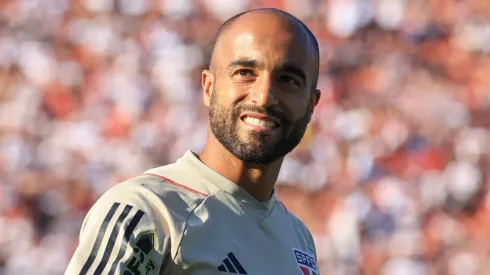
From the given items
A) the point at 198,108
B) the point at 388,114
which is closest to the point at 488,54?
the point at 388,114

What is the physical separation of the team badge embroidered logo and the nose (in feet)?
1.57

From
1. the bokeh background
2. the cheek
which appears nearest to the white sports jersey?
the cheek

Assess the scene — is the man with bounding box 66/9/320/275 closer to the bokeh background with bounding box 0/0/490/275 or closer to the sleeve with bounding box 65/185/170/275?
the sleeve with bounding box 65/185/170/275

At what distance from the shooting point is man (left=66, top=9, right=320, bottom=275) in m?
2.03

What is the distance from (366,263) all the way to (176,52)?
2.87 m

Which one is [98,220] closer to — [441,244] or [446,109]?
[441,244]

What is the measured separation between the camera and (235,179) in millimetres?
2393

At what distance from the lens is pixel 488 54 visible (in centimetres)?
890

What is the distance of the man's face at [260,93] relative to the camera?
228cm

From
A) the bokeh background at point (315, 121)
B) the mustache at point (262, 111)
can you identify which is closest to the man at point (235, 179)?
the mustache at point (262, 111)

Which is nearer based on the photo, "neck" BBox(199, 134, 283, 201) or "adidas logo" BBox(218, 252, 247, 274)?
"adidas logo" BBox(218, 252, 247, 274)

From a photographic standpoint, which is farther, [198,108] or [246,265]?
[198,108]

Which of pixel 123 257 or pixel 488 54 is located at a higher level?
pixel 488 54

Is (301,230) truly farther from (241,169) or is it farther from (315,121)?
(315,121)
